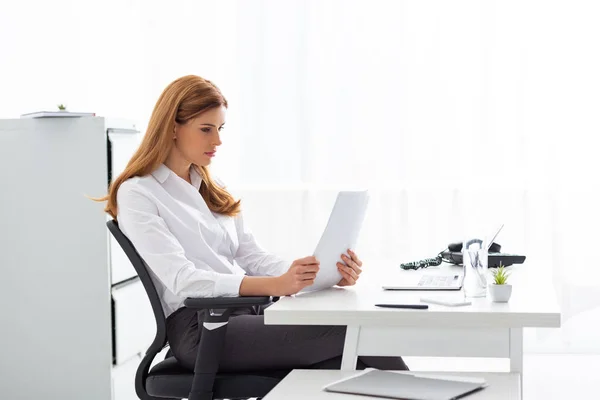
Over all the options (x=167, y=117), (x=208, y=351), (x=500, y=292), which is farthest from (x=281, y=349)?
(x=167, y=117)

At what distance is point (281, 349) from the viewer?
2.30 metres

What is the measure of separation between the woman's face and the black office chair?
35cm

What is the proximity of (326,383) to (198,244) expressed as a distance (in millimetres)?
871

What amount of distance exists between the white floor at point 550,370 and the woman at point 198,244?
1872mm

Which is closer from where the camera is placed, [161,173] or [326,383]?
[326,383]

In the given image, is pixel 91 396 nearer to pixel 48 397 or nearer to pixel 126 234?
pixel 48 397

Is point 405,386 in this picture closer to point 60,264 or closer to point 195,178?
point 195,178

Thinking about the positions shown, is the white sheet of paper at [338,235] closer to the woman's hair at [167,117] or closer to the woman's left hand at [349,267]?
the woman's left hand at [349,267]

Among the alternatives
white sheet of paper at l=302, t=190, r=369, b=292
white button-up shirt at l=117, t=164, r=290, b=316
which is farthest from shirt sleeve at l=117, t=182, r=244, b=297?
white sheet of paper at l=302, t=190, r=369, b=292

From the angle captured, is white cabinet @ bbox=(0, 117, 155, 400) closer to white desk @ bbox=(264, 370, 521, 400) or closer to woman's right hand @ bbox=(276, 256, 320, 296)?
woman's right hand @ bbox=(276, 256, 320, 296)

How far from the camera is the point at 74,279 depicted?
3.59 meters

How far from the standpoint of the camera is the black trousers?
230 cm

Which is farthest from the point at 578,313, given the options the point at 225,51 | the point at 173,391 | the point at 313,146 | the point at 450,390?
the point at 450,390

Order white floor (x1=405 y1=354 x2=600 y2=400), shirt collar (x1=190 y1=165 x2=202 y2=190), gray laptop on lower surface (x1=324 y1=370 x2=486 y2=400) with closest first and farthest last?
gray laptop on lower surface (x1=324 y1=370 x2=486 y2=400) → shirt collar (x1=190 y1=165 x2=202 y2=190) → white floor (x1=405 y1=354 x2=600 y2=400)
